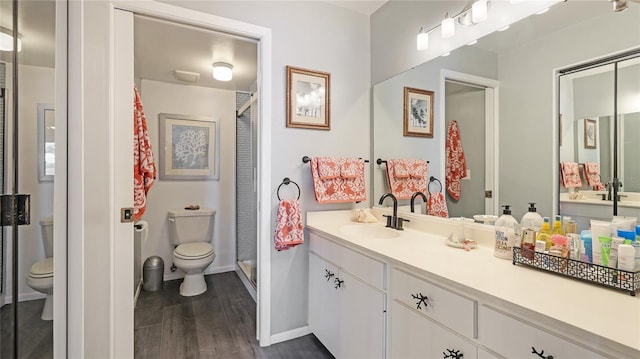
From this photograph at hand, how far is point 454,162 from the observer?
172 centimetres

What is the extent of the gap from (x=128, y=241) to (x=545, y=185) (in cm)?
211

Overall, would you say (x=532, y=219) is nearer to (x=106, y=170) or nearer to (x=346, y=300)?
(x=346, y=300)

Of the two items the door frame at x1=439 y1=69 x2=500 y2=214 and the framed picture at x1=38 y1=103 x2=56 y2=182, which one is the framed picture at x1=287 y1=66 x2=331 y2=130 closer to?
the door frame at x1=439 y1=69 x2=500 y2=214

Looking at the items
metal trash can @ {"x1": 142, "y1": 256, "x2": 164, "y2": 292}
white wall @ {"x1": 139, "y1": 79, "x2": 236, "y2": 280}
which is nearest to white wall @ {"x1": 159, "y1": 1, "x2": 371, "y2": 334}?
metal trash can @ {"x1": 142, "y1": 256, "x2": 164, "y2": 292}

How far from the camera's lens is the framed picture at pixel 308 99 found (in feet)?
6.58

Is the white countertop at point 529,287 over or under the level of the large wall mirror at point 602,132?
under

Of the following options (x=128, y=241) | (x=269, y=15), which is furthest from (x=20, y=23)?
(x=269, y=15)

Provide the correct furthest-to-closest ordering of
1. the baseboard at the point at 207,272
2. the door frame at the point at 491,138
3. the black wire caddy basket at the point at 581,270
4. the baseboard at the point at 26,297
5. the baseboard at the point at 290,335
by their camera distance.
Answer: the baseboard at the point at 207,272
the baseboard at the point at 290,335
the door frame at the point at 491,138
the baseboard at the point at 26,297
the black wire caddy basket at the point at 581,270

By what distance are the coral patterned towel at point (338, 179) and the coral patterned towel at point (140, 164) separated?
1057mm

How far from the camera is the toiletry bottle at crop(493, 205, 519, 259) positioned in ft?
4.05

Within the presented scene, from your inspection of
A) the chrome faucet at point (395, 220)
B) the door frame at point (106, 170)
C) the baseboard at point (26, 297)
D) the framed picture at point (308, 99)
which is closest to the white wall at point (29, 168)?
the baseboard at point (26, 297)

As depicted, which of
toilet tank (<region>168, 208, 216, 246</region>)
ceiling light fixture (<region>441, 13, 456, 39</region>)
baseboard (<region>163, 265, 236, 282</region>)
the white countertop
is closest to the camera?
the white countertop

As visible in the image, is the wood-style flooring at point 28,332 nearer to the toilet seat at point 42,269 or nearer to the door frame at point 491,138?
the toilet seat at point 42,269

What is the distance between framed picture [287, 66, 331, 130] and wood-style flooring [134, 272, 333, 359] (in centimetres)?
150
